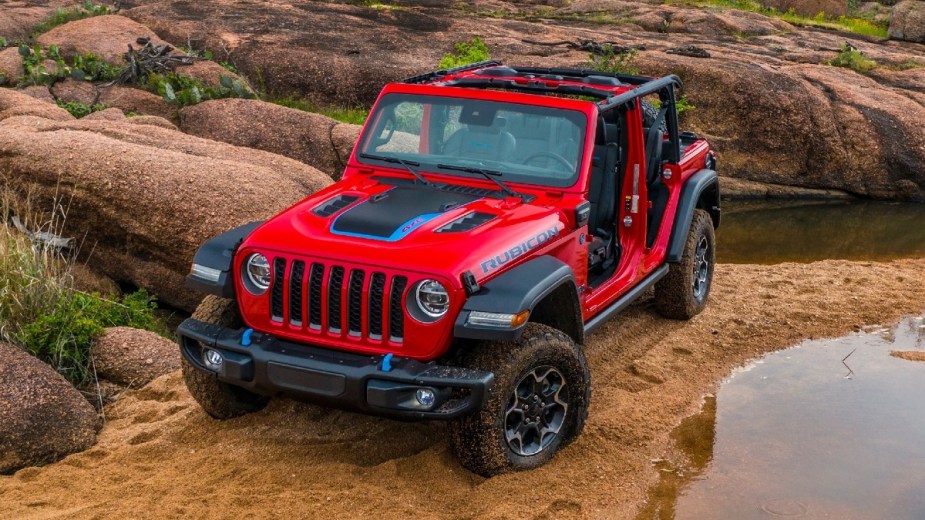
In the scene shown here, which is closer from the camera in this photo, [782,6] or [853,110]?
[853,110]

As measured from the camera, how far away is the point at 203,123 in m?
11.5

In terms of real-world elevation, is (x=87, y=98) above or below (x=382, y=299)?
below

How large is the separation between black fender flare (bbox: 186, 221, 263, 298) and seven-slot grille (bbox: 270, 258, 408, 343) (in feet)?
1.01

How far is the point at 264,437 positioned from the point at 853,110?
1126 cm

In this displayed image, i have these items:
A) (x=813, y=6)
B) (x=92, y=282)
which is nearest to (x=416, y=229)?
(x=92, y=282)

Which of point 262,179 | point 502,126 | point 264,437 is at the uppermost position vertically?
point 502,126

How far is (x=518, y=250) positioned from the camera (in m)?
5.42

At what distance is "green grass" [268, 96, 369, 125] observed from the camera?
13.4m

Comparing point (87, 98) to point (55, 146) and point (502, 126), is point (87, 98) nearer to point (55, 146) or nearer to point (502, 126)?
point (55, 146)

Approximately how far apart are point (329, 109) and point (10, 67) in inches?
155

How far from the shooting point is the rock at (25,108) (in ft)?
33.3

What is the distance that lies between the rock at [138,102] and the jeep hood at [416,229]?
6763 millimetres

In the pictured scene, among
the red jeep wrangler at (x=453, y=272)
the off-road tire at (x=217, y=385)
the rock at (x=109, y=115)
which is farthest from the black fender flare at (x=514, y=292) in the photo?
the rock at (x=109, y=115)

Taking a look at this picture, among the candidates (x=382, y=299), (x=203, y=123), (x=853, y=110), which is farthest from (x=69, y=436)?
(x=853, y=110)
